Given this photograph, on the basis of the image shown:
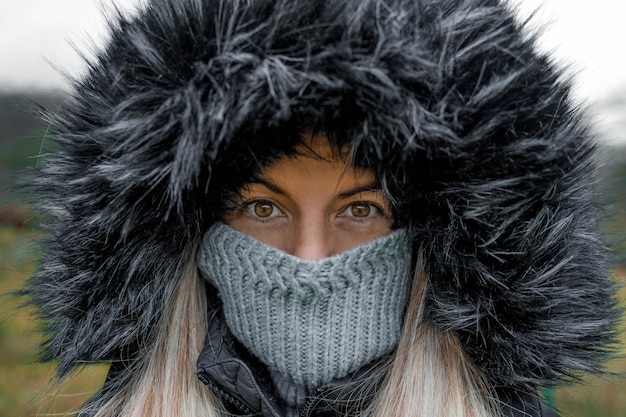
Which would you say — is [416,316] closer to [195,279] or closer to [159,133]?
[195,279]

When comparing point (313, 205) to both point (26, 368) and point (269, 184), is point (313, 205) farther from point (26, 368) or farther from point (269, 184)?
point (26, 368)

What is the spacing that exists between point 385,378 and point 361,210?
0.40 metres

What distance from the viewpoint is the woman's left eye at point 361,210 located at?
133cm

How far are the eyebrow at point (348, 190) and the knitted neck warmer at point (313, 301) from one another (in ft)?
0.35

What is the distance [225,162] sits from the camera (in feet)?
4.06

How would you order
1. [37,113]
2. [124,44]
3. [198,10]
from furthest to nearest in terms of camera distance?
[37,113]
[124,44]
[198,10]

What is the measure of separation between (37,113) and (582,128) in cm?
125

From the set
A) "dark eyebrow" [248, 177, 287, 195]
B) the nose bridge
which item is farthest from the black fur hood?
the nose bridge

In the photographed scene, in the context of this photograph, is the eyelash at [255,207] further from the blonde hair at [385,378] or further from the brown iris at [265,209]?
the blonde hair at [385,378]

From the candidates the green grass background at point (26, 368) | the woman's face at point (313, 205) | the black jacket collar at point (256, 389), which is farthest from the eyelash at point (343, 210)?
the green grass background at point (26, 368)

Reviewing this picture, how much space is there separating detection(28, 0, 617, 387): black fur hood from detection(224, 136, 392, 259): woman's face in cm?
6

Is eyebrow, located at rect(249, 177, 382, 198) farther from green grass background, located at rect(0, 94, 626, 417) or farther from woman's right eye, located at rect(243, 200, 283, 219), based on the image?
green grass background, located at rect(0, 94, 626, 417)

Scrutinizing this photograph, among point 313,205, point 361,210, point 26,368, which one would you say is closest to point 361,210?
point 361,210

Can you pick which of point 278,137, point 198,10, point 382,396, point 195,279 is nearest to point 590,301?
point 382,396
